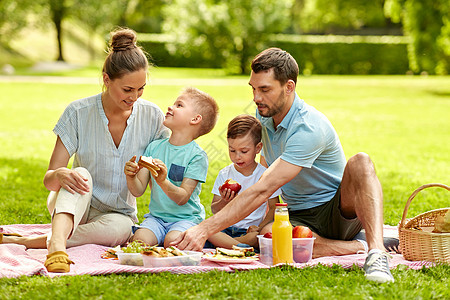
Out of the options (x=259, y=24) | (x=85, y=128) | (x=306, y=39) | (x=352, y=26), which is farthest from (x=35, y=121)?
(x=352, y=26)

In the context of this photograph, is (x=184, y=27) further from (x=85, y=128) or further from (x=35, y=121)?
(x=85, y=128)

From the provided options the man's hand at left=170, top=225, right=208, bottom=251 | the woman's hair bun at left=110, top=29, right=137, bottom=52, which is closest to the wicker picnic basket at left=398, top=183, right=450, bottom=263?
the man's hand at left=170, top=225, right=208, bottom=251

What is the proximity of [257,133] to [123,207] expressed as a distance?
1077 mm

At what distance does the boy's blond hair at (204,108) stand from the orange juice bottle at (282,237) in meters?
0.97

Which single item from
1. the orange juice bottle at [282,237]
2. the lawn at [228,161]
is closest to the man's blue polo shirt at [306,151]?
the orange juice bottle at [282,237]

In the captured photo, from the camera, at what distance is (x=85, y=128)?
4.29m

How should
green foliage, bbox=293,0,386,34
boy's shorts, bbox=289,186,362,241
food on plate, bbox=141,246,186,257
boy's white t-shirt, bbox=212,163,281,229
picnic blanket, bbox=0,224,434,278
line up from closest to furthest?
picnic blanket, bbox=0,224,434,278 → food on plate, bbox=141,246,186,257 → boy's shorts, bbox=289,186,362,241 → boy's white t-shirt, bbox=212,163,281,229 → green foliage, bbox=293,0,386,34

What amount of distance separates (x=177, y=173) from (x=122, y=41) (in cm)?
96

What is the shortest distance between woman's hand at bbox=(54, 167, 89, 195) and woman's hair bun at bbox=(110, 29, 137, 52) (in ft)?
2.96

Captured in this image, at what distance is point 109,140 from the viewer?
430 cm

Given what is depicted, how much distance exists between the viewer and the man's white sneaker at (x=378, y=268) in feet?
11.3

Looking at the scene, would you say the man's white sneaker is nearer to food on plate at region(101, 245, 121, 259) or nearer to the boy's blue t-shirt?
the boy's blue t-shirt

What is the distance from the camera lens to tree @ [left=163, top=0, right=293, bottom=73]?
29.5 metres

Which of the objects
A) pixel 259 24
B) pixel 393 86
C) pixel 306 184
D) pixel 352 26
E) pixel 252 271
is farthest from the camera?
pixel 352 26
